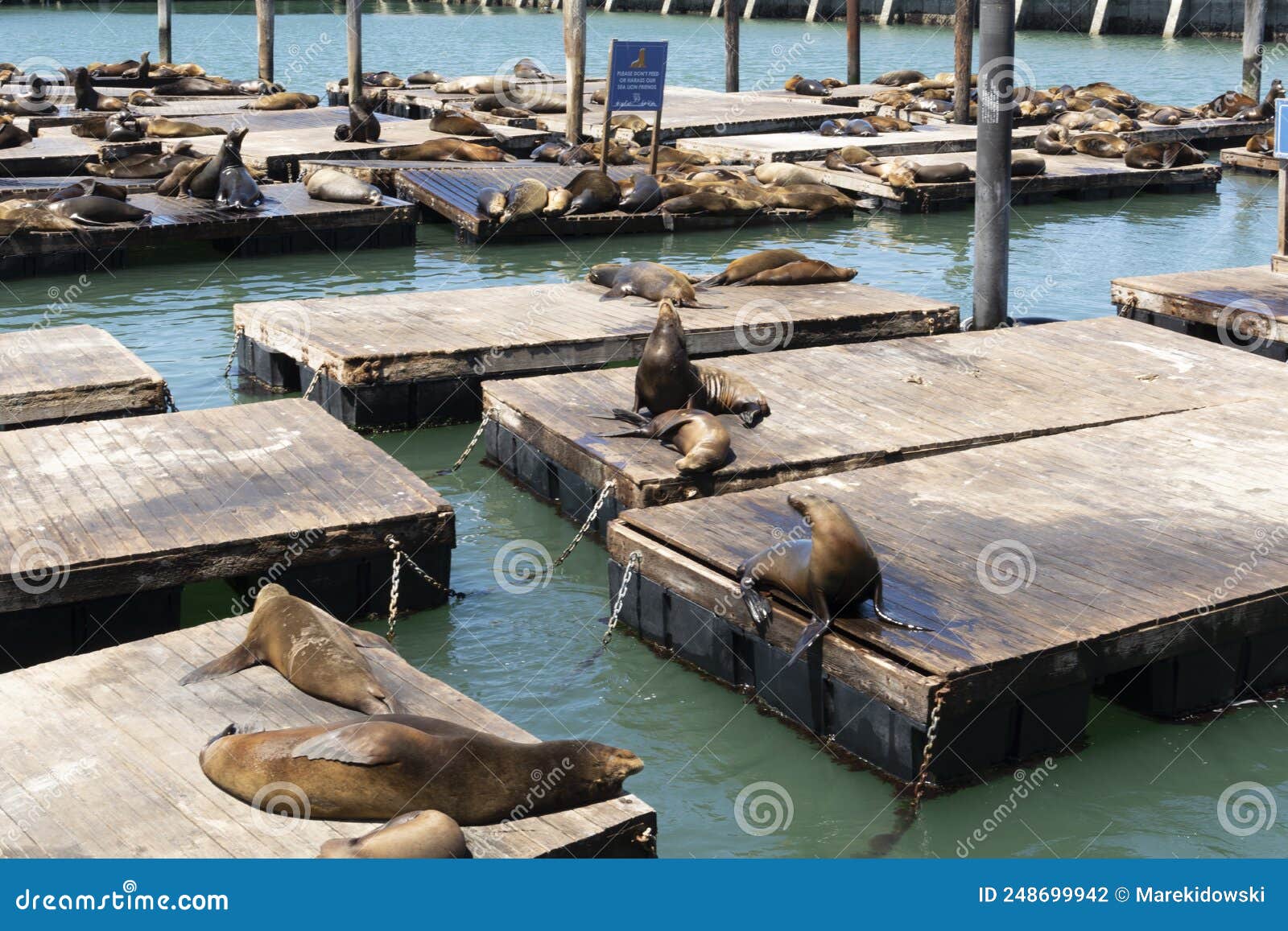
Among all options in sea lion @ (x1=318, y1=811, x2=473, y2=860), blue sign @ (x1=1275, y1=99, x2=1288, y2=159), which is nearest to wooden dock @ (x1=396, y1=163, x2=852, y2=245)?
blue sign @ (x1=1275, y1=99, x2=1288, y2=159)

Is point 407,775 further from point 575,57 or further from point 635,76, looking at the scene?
point 575,57

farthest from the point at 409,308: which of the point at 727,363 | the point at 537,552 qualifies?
the point at 537,552

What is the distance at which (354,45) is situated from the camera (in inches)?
783

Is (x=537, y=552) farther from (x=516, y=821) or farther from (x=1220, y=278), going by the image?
(x=1220, y=278)

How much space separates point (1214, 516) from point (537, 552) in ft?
9.76

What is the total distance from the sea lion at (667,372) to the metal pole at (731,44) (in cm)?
1729

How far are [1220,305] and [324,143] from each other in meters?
11.1

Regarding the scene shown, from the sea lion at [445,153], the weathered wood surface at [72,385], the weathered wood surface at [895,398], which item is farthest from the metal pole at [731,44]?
the weathered wood surface at [72,385]

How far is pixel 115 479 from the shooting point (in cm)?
635

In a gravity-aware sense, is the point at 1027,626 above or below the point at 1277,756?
above

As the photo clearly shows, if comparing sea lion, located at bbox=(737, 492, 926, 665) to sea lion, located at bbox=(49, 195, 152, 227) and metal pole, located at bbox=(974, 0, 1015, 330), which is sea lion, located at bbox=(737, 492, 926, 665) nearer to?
metal pole, located at bbox=(974, 0, 1015, 330)

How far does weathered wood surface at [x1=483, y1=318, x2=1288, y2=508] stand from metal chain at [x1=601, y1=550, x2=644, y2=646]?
54cm

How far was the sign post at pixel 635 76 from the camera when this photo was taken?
45.9ft

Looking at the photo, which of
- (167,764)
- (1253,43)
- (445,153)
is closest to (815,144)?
(445,153)
